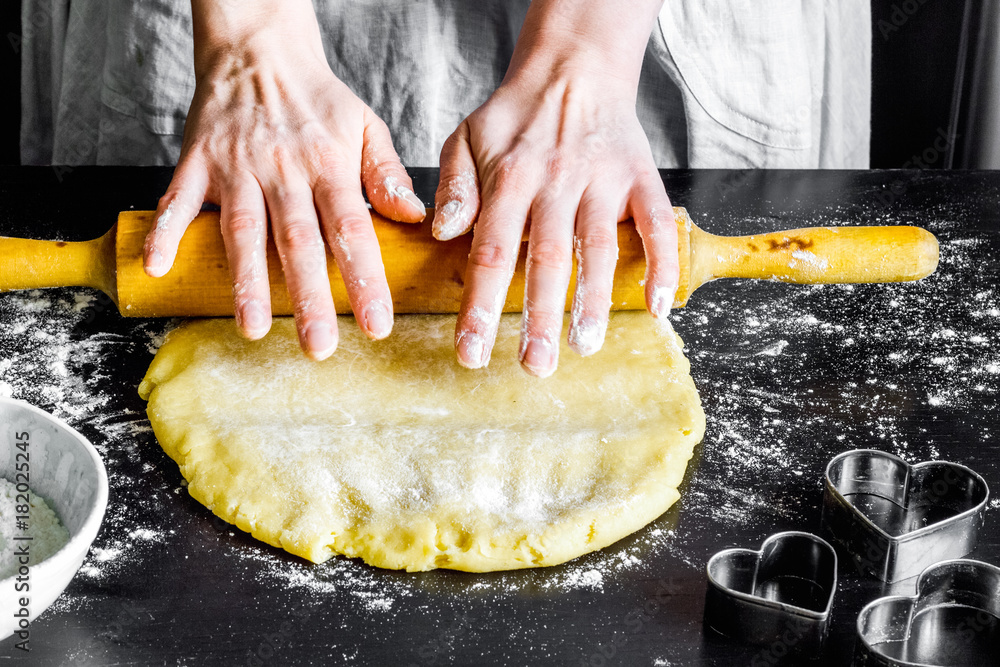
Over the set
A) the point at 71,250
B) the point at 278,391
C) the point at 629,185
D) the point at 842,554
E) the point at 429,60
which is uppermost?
the point at 429,60

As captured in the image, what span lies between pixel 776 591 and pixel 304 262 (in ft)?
2.39

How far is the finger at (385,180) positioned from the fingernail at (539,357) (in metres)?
0.30

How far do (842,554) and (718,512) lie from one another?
15cm

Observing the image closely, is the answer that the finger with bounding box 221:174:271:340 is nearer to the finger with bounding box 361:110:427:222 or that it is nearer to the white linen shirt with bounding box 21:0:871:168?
the finger with bounding box 361:110:427:222

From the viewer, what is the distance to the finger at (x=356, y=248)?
1169mm

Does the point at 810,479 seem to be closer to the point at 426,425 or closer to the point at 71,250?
the point at 426,425

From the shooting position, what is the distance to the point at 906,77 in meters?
3.04

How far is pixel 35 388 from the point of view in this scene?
1287 millimetres

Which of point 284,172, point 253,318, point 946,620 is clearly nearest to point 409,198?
point 284,172

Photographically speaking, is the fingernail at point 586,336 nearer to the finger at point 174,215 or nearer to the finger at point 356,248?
the finger at point 356,248

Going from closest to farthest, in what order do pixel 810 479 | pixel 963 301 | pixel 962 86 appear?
pixel 810 479 < pixel 963 301 < pixel 962 86

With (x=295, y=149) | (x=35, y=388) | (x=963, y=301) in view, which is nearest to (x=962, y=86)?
(x=963, y=301)

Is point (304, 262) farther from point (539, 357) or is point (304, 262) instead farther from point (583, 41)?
point (583, 41)

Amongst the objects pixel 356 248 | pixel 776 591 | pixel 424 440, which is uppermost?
pixel 356 248
